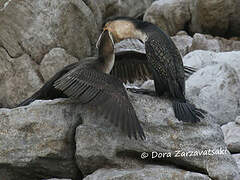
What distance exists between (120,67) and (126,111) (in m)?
2.01

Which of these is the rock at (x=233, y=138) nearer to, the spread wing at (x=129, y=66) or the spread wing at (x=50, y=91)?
the spread wing at (x=129, y=66)

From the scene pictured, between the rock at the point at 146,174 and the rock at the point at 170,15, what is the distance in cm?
795

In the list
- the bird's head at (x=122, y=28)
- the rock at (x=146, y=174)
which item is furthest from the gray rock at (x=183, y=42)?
the rock at (x=146, y=174)

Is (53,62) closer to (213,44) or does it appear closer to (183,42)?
(183,42)

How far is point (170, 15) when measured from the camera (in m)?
11.7

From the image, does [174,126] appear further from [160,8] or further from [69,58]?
[160,8]

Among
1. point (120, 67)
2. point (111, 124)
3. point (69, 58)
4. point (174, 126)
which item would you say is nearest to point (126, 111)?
point (111, 124)

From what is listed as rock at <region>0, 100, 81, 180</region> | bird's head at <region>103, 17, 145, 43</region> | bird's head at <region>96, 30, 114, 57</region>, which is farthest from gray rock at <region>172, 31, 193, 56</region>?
rock at <region>0, 100, 81, 180</region>

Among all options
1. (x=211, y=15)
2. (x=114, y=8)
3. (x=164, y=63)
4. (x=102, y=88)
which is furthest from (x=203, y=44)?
(x=102, y=88)

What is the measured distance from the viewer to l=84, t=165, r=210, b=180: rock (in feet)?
13.0

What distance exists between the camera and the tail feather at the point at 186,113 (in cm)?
459

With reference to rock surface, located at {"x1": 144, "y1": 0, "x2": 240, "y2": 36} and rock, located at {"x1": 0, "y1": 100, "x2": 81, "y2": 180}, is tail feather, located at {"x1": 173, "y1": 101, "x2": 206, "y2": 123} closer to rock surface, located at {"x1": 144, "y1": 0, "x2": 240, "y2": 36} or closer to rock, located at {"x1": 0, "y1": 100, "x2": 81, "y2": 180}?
rock, located at {"x1": 0, "y1": 100, "x2": 81, "y2": 180}

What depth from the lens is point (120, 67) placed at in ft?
20.2

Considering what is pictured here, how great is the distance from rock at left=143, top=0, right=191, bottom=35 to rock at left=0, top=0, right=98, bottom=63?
2.70m
